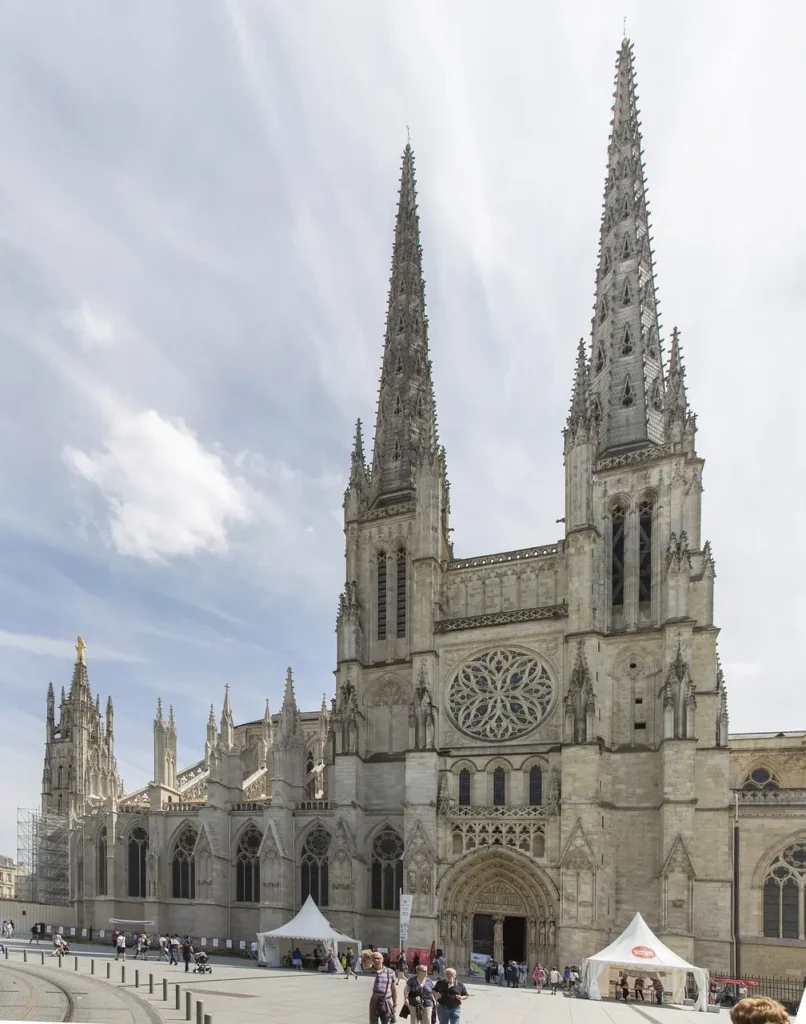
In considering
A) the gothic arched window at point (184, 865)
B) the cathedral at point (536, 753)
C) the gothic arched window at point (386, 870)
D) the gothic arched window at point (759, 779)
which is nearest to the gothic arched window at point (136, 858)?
the cathedral at point (536, 753)

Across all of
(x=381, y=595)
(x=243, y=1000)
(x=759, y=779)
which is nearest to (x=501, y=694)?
(x=381, y=595)

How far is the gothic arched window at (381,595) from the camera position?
126 ft

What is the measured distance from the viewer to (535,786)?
3244 cm

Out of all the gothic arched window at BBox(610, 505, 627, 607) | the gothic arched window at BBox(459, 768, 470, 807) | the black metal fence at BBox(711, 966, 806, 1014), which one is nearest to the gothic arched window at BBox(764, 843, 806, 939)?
the black metal fence at BBox(711, 966, 806, 1014)

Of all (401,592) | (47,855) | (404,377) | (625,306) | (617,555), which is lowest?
(47,855)

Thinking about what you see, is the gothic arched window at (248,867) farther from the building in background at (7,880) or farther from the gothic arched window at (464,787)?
the building in background at (7,880)

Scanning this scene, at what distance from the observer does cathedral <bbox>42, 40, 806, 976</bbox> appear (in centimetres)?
2964

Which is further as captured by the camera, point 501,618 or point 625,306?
point 625,306

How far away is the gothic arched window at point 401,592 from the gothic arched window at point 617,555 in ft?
31.9

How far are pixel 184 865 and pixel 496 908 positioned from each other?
1572cm

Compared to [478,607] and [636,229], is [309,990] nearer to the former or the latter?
[478,607]

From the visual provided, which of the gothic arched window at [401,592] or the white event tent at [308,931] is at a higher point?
the gothic arched window at [401,592]

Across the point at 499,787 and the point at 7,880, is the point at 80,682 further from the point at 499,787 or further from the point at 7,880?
the point at 7,880

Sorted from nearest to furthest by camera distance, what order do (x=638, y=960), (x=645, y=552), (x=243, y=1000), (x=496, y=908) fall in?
(x=243, y=1000) < (x=638, y=960) < (x=496, y=908) < (x=645, y=552)
